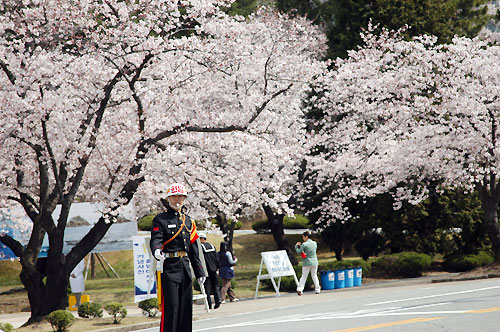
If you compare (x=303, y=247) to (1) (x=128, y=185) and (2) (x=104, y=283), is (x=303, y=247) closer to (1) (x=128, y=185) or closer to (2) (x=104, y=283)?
(1) (x=128, y=185)

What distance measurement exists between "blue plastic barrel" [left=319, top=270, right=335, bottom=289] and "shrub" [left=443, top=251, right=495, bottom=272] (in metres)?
8.52

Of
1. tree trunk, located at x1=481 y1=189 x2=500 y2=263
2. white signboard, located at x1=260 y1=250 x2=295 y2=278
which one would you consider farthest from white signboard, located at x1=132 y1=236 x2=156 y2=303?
tree trunk, located at x1=481 y1=189 x2=500 y2=263

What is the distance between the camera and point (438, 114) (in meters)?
29.5

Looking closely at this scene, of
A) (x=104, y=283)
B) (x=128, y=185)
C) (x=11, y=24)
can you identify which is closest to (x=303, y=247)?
(x=128, y=185)

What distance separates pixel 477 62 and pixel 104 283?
18.5 m

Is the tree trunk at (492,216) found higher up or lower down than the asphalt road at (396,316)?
higher up

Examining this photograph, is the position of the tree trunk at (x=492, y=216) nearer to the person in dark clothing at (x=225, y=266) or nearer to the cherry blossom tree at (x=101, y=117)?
the cherry blossom tree at (x=101, y=117)

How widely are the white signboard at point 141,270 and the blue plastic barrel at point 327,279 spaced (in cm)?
841

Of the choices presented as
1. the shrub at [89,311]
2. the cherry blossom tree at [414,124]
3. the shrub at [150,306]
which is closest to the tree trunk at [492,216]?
the cherry blossom tree at [414,124]

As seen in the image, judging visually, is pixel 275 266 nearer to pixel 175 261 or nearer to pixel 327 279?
pixel 327 279

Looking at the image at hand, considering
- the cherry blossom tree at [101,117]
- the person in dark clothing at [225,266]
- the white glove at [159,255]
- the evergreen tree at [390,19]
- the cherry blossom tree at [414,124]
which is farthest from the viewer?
the evergreen tree at [390,19]

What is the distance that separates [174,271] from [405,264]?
76.7 ft

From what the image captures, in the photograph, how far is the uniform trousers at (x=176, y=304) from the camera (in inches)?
382

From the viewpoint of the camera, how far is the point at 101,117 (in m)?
18.6
